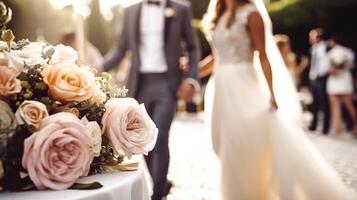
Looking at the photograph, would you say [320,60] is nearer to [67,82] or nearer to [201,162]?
[201,162]

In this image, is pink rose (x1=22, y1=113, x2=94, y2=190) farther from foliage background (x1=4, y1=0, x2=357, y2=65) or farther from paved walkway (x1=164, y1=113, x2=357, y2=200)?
foliage background (x1=4, y1=0, x2=357, y2=65)

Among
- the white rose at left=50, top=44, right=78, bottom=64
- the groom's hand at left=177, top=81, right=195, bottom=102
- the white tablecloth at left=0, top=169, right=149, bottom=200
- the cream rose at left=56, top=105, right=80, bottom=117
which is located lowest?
the white tablecloth at left=0, top=169, right=149, bottom=200

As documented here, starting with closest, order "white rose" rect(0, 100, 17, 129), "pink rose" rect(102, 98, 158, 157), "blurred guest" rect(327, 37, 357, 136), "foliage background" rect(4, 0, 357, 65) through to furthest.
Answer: "white rose" rect(0, 100, 17, 129) < "pink rose" rect(102, 98, 158, 157) < "blurred guest" rect(327, 37, 357, 136) < "foliage background" rect(4, 0, 357, 65)

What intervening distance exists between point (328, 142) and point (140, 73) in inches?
340

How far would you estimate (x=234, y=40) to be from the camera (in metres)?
6.19

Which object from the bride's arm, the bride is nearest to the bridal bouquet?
the bride

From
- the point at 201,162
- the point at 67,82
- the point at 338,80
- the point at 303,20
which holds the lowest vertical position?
the point at 201,162

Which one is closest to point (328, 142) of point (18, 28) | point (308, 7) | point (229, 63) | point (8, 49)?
point (229, 63)

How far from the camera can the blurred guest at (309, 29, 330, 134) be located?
16.4 metres

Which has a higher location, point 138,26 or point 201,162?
A: point 138,26

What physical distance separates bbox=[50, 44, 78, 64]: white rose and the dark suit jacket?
3642 millimetres

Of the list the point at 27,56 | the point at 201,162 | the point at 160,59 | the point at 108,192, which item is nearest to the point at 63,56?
the point at 27,56

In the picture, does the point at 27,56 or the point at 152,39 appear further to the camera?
the point at 152,39

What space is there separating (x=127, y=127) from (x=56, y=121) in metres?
0.39
